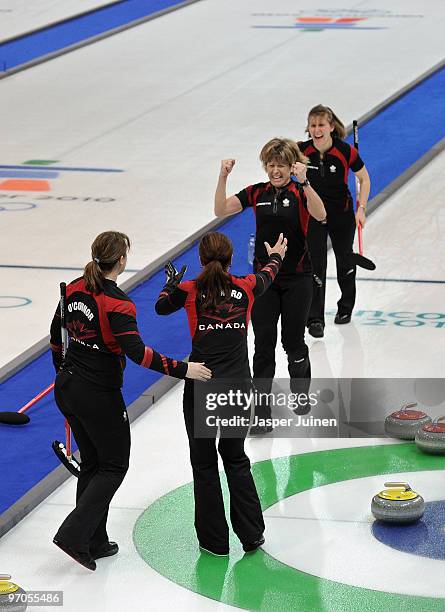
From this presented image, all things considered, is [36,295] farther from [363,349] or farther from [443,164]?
[443,164]

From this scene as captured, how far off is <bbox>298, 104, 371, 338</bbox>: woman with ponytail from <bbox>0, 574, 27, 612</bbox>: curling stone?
14.7 feet

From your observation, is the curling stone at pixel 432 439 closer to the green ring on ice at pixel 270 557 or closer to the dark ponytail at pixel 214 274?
the green ring on ice at pixel 270 557

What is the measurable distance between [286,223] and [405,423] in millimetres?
1389

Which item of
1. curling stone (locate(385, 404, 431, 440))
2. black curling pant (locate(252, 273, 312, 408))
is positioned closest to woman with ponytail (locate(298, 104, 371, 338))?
black curling pant (locate(252, 273, 312, 408))

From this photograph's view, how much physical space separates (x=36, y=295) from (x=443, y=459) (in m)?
4.71

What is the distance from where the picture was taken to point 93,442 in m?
6.66

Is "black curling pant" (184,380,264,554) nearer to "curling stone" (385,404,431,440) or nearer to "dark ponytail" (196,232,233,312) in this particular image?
"dark ponytail" (196,232,233,312)

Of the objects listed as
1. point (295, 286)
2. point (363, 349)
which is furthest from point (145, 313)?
point (295, 286)

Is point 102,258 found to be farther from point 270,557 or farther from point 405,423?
point 405,423

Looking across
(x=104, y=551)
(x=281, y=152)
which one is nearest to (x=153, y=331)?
(x=281, y=152)

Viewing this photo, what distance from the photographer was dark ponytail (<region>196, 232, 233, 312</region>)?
6680 mm

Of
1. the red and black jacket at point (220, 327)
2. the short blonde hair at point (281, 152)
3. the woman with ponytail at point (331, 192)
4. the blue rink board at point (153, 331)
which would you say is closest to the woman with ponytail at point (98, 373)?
the red and black jacket at point (220, 327)

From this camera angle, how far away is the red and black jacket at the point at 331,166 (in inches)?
398

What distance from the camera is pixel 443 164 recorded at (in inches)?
632
